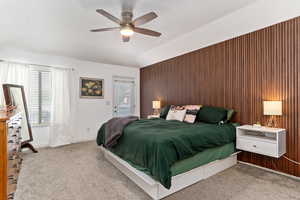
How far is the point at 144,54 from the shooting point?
4695 millimetres

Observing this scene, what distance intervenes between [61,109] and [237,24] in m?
4.65

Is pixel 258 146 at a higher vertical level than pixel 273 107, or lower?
lower

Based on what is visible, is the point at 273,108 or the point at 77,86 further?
the point at 77,86

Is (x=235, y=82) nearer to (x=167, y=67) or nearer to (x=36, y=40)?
(x=167, y=67)

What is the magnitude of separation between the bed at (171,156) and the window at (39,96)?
8.90 feet

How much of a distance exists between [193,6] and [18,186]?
145 inches

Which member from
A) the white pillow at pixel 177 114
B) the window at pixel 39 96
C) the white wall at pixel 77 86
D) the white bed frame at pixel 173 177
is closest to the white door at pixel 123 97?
the white wall at pixel 77 86

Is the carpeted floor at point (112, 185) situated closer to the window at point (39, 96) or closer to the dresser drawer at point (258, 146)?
the dresser drawer at point (258, 146)

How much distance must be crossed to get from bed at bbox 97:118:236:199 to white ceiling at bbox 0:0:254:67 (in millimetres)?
1910

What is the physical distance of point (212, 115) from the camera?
3.21 metres

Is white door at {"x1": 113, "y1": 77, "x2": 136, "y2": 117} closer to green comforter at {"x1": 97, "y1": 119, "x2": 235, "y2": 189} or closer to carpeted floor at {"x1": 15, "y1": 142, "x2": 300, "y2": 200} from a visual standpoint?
carpeted floor at {"x1": 15, "y1": 142, "x2": 300, "y2": 200}

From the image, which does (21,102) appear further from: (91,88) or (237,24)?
(237,24)

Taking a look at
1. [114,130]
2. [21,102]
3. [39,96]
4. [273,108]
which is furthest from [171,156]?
[39,96]

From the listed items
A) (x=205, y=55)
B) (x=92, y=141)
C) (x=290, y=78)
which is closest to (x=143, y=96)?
(x=92, y=141)
